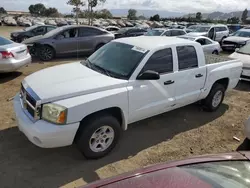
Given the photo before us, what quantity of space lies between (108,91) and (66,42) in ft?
25.7

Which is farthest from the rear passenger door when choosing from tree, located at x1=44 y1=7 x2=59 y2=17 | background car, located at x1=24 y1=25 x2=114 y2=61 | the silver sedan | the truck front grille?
tree, located at x1=44 y1=7 x2=59 y2=17

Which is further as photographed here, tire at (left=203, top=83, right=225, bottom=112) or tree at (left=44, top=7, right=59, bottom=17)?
tree at (left=44, top=7, right=59, bottom=17)

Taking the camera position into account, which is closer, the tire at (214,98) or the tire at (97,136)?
the tire at (97,136)

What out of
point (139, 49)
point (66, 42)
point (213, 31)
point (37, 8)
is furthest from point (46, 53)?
point (37, 8)

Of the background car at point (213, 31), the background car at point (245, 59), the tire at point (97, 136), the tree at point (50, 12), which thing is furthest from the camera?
the tree at point (50, 12)

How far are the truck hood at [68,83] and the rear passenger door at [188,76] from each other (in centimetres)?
131

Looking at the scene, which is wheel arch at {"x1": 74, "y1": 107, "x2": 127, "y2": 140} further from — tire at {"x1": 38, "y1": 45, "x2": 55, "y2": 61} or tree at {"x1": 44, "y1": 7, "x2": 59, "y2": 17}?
tree at {"x1": 44, "y1": 7, "x2": 59, "y2": 17}

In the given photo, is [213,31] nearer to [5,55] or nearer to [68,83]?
[5,55]

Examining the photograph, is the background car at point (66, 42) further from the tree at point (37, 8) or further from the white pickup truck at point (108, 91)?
the tree at point (37, 8)

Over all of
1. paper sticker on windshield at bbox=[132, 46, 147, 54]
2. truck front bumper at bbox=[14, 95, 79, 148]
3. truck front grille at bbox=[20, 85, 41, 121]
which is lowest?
truck front bumper at bbox=[14, 95, 79, 148]

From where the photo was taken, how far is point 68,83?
3457 mm

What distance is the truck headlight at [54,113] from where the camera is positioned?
3043 mm

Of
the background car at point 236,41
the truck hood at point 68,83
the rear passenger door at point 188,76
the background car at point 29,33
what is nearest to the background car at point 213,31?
the background car at point 236,41

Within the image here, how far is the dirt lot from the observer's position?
325 cm
